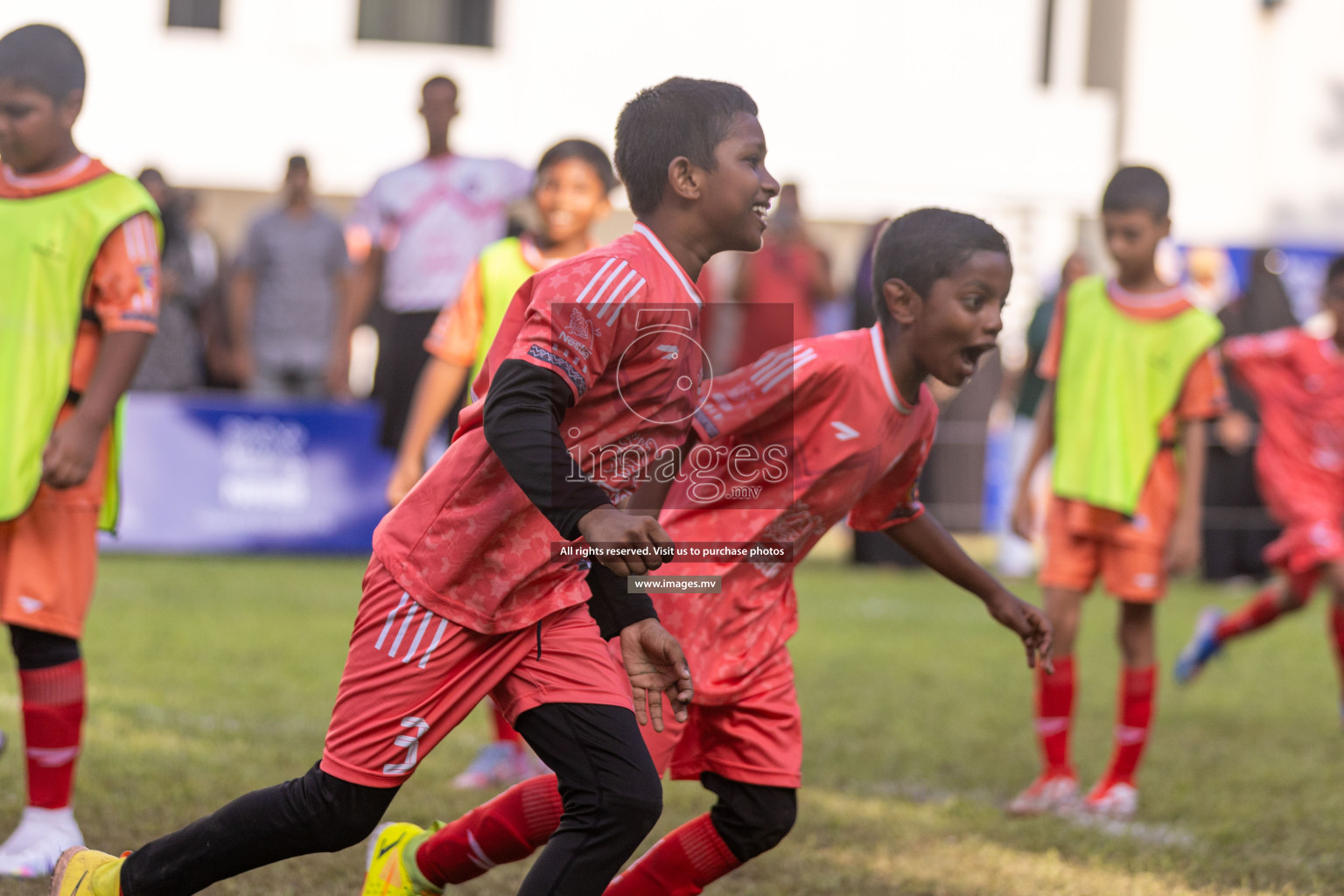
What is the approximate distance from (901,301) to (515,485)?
1.06 metres

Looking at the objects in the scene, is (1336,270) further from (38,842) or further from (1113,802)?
(38,842)

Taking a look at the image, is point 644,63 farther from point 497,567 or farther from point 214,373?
point 497,567

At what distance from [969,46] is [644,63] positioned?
4.13m

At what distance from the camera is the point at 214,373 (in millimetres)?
11672

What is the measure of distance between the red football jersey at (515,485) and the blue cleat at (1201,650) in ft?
15.1

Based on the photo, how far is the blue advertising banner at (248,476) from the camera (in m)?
10.1

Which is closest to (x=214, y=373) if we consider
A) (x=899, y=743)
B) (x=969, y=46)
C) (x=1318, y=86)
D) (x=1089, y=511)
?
(x=899, y=743)

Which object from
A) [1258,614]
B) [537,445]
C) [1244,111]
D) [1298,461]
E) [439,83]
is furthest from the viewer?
[1244,111]

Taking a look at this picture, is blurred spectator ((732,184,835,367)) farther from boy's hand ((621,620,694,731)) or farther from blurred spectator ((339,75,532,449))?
boy's hand ((621,620,694,731))

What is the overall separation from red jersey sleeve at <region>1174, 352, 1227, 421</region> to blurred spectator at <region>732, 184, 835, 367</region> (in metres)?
5.89

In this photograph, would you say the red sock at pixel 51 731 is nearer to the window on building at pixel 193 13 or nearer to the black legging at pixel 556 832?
the black legging at pixel 556 832

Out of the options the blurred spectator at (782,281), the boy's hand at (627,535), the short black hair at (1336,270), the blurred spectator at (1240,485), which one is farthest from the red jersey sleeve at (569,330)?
the blurred spectator at (1240,485)

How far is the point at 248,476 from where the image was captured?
33.7 feet

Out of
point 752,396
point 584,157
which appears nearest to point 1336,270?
point 584,157
